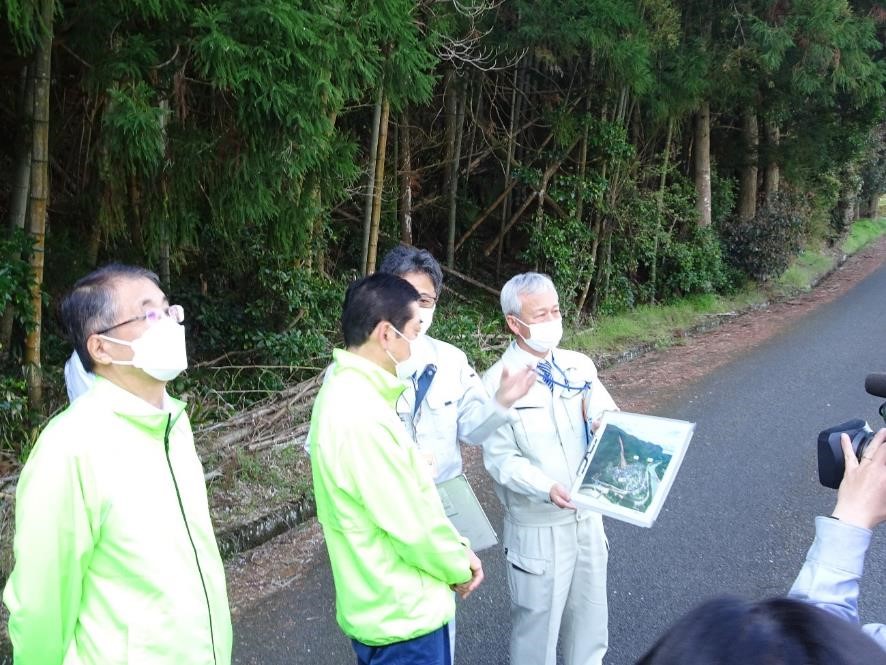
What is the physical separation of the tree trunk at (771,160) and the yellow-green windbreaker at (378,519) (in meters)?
13.1

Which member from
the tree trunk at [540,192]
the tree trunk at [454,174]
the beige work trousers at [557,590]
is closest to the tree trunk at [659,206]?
the tree trunk at [540,192]

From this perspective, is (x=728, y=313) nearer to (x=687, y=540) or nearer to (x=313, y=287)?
(x=313, y=287)

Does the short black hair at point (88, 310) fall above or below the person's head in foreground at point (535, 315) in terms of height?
above

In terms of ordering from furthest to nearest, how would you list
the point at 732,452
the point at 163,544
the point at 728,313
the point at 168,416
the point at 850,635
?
1. the point at 728,313
2. the point at 732,452
3. the point at 168,416
4. the point at 163,544
5. the point at 850,635

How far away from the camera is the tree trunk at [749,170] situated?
14000mm

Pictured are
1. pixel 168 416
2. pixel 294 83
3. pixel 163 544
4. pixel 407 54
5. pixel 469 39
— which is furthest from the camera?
pixel 469 39

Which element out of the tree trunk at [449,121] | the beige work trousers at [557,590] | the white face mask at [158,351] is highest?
the tree trunk at [449,121]

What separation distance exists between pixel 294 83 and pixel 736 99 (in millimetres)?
9513

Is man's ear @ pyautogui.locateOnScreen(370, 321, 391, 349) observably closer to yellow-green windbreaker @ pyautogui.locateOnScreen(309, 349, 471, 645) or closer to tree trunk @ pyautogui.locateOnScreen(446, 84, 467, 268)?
yellow-green windbreaker @ pyautogui.locateOnScreen(309, 349, 471, 645)

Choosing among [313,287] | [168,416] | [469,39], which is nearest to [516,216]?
[469,39]

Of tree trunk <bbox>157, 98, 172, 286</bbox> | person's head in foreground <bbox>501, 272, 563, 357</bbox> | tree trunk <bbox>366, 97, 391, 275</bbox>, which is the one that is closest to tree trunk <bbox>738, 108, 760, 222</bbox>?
tree trunk <bbox>366, 97, 391, 275</bbox>

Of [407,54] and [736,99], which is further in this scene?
[736,99]

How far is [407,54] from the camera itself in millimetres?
5238

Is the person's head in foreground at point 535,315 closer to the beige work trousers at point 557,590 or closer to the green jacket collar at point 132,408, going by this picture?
the beige work trousers at point 557,590
